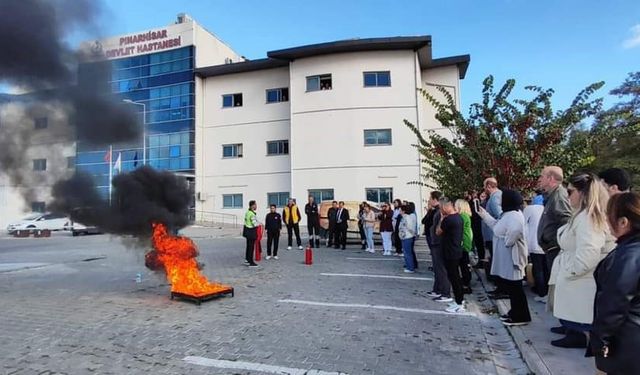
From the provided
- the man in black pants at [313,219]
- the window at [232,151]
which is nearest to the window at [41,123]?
the man in black pants at [313,219]

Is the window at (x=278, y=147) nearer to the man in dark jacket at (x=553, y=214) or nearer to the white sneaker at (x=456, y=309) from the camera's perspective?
the white sneaker at (x=456, y=309)

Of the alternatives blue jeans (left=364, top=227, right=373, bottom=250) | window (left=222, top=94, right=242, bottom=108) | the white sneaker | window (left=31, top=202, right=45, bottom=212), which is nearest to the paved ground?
the white sneaker

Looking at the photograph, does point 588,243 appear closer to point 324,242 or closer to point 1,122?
point 1,122

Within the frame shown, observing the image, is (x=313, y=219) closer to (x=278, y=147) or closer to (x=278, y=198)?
(x=278, y=198)

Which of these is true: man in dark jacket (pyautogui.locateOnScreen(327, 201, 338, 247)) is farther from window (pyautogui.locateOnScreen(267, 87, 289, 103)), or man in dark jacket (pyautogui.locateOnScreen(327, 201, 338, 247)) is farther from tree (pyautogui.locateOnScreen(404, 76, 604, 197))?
window (pyautogui.locateOnScreen(267, 87, 289, 103))

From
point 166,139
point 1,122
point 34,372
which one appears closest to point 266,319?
point 34,372

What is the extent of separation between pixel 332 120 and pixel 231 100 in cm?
847

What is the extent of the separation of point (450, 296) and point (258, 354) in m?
4.13

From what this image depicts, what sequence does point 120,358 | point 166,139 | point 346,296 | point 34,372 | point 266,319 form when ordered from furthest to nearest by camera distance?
point 166,139, point 346,296, point 266,319, point 120,358, point 34,372

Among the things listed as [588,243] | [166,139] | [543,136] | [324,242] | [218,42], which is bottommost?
[324,242]

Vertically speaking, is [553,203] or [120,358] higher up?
[553,203]

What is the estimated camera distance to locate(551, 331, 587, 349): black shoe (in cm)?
471

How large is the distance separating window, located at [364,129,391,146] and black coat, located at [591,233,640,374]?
24651 millimetres

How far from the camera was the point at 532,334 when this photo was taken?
532 cm
